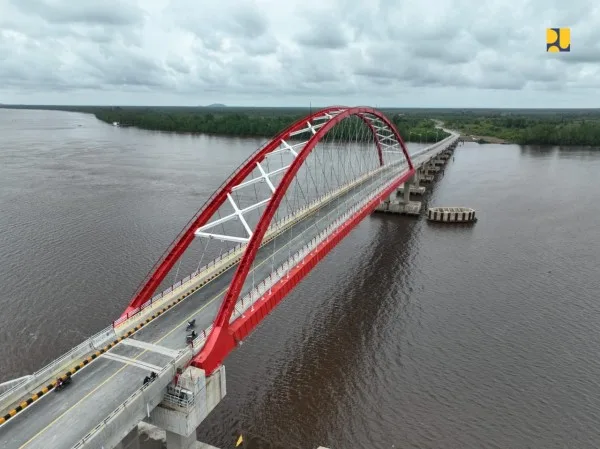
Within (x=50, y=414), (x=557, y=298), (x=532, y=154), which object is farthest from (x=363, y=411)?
(x=532, y=154)

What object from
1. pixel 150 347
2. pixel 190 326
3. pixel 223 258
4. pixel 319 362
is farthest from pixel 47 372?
pixel 319 362

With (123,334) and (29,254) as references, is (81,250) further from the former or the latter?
(123,334)

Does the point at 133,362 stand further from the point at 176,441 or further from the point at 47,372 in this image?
the point at 176,441

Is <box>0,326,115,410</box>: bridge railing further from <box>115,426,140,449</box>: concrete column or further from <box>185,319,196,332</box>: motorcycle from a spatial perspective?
<box>115,426,140,449</box>: concrete column

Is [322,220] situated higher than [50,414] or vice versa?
[322,220]

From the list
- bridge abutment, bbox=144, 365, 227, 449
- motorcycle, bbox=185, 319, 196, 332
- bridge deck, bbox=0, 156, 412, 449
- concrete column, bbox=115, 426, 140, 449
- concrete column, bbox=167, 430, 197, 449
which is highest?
motorcycle, bbox=185, 319, 196, 332

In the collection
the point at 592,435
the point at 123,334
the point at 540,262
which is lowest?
the point at 592,435

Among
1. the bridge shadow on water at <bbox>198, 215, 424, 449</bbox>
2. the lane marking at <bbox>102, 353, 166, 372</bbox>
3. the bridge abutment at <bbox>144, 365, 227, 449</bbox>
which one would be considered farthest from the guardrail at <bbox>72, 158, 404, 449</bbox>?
the bridge shadow on water at <bbox>198, 215, 424, 449</bbox>
